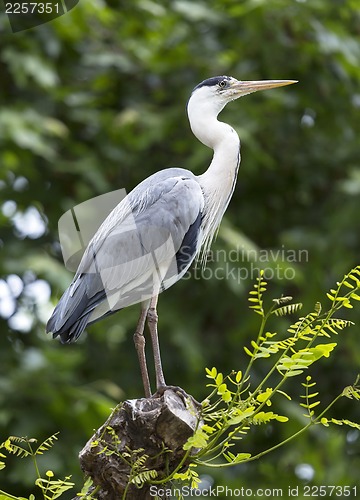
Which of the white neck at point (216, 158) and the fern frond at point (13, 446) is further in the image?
the white neck at point (216, 158)

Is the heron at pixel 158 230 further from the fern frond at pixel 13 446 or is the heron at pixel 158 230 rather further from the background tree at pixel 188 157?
the background tree at pixel 188 157

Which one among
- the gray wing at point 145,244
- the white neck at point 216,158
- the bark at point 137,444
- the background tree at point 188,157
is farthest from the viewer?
the background tree at point 188,157

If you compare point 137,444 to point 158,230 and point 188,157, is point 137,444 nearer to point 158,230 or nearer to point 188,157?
point 158,230

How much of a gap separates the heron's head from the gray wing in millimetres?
347

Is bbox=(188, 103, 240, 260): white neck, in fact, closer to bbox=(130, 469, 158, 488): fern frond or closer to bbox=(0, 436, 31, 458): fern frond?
bbox=(130, 469, 158, 488): fern frond

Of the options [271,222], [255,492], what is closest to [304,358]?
[255,492]

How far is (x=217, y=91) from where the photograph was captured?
14.7 ft

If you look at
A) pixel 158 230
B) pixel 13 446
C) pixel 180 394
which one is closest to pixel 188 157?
pixel 158 230

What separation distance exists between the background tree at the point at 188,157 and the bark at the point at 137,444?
289cm

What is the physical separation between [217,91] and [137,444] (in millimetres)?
2007

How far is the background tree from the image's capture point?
6480 mm

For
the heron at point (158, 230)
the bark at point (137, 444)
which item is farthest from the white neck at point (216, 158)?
the bark at point (137, 444)

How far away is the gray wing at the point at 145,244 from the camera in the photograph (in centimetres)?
401

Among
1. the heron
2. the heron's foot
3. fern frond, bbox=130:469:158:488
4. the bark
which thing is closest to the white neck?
the heron
